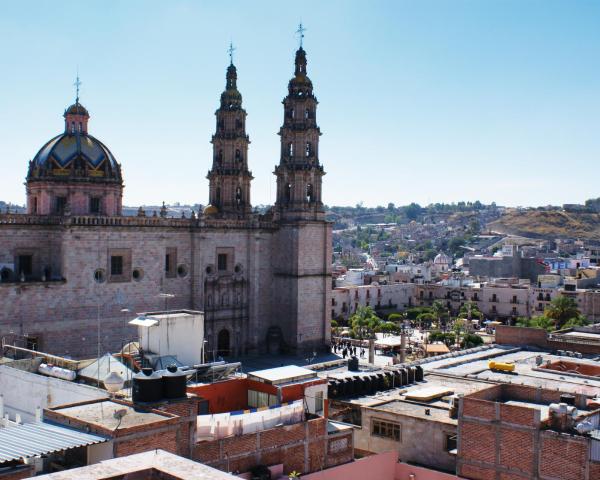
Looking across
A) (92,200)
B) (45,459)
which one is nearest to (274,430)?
(45,459)

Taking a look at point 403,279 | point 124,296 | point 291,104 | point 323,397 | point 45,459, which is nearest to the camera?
point 45,459

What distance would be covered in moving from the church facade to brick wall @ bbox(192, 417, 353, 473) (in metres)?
19.2

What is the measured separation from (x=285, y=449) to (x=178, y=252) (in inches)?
1070

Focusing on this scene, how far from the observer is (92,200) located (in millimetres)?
40344

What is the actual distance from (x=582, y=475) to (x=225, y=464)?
7.87 metres

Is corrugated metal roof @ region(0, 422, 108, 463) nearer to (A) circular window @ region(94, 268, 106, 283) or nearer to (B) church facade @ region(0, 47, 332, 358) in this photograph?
(B) church facade @ region(0, 47, 332, 358)

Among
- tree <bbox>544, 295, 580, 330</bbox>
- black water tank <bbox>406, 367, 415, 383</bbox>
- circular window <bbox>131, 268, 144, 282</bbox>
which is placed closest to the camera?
black water tank <bbox>406, 367, 415, 383</bbox>

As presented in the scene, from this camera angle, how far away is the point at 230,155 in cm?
4797

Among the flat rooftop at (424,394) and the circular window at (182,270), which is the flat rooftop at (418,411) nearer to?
the flat rooftop at (424,394)

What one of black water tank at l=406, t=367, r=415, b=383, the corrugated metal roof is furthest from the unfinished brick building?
the corrugated metal roof

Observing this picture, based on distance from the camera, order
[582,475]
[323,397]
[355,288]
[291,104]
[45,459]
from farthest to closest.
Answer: [355,288], [291,104], [323,397], [582,475], [45,459]

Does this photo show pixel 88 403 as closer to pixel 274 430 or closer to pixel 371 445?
pixel 274 430

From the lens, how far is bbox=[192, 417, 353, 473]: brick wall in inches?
593

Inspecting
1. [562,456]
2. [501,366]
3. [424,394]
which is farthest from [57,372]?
[501,366]
